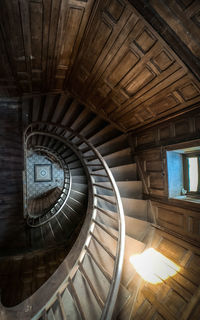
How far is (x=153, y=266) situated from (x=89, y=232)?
31.6 inches

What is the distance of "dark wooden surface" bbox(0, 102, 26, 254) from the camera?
11.1 ft

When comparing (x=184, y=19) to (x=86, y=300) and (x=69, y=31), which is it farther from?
(x=86, y=300)

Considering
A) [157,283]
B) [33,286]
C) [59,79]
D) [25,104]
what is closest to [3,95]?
[25,104]

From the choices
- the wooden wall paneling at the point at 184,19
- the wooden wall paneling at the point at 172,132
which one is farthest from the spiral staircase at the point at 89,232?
the wooden wall paneling at the point at 184,19

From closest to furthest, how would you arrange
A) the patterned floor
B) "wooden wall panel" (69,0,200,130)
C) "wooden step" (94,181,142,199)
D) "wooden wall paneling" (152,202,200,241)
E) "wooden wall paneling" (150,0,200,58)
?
"wooden wall paneling" (150,0,200,58) → "wooden wall panel" (69,0,200,130) → "wooden wall paneling" (152,202,200,241) → "wooden step" (94,181,142,199) → the patterned floor

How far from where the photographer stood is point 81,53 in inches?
92.2

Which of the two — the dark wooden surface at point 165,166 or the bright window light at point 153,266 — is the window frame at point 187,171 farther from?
the bright window light at point 153,266

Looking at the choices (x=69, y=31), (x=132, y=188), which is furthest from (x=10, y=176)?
(x=69, y=31)

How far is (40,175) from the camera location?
8.19 m

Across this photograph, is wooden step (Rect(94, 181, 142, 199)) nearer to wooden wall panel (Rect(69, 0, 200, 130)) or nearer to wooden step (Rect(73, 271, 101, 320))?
wooden wall panel (Rect(69, 0, 200, 130))

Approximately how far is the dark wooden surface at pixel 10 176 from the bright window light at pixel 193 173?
Answer: 297 centimetres

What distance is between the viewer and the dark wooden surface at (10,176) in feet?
11.1

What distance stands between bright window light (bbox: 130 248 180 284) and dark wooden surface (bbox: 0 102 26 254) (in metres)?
2.54

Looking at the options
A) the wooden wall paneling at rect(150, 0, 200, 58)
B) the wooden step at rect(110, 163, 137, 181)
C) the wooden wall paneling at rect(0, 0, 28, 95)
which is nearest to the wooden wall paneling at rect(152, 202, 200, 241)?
the wooden step at rect(110, 163, 137, 181)
